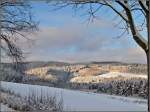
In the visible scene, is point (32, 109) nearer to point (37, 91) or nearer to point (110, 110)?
point (37, 91)

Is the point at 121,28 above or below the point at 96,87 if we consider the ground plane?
above

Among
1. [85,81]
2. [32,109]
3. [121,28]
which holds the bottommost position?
[32,109]

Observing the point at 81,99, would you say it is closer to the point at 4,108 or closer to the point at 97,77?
the point at 97,77

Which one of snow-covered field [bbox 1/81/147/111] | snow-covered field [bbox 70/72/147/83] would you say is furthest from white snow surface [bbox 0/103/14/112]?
snow-covered field [bbox 70/72/147/83]

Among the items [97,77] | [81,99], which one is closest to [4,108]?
[81,99]

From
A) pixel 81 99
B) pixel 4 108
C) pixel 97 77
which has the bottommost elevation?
pixel 4 108

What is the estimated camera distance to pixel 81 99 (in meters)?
9.62

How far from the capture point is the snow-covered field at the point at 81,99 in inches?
371

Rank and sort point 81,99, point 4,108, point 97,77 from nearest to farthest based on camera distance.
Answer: point 97,77 < point 81,99 < point 4,108

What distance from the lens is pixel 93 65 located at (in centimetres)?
838

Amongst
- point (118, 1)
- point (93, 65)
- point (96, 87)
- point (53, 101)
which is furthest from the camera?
point (53, 101)

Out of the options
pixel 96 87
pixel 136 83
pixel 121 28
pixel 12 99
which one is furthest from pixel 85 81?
pixel 12 99

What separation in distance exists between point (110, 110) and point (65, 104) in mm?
989

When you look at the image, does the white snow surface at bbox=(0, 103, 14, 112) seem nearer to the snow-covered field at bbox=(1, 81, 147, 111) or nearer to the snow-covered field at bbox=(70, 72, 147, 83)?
the snow-covered field at bbox=(1, 81, 147, 111)
